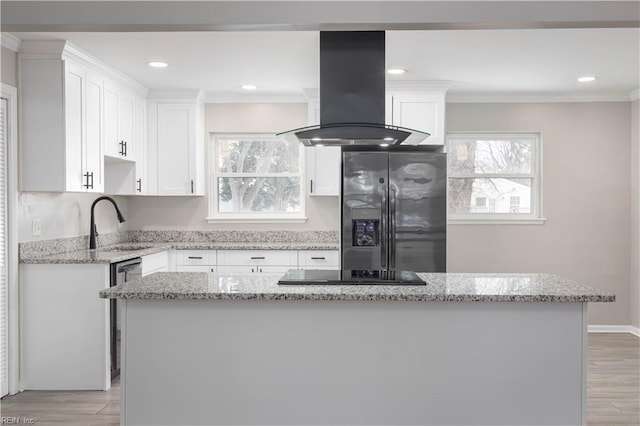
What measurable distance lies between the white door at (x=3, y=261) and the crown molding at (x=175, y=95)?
1830 mm

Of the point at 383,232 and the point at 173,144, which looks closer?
the point at 383,232

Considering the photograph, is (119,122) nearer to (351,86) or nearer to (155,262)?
(155,262)

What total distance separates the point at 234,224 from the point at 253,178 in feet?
1.67

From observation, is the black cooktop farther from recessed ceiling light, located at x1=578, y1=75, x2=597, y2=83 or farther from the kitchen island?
recessed ceiling light, located at x1=578, y1=75, x2=597, y2=83

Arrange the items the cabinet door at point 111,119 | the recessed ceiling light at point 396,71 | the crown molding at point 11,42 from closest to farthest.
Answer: the crown molding at point 11,42
the cabinet door at point 111,119
the recessed ceiling light at point 396,71

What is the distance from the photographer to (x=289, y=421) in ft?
8.79

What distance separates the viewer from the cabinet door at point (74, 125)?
4.01m

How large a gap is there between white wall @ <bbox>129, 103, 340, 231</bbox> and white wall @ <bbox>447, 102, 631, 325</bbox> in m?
1.35

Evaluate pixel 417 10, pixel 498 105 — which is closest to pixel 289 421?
pixel 417 10

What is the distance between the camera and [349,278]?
9.61 ft

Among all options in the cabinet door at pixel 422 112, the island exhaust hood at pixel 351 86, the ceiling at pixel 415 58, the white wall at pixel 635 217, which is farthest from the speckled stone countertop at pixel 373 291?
the white wall at pixel 635 217

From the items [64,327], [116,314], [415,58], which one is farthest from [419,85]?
[64,327]

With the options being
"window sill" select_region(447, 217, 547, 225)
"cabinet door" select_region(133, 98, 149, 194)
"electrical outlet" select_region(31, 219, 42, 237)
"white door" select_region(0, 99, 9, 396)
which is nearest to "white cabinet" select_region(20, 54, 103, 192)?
"white door" select_region(0, 99, 9, 396)

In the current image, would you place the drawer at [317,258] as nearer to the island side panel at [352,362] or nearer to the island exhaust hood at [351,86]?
the island exhaust hood at [351,86]
